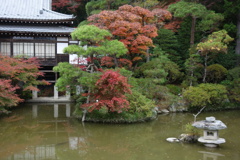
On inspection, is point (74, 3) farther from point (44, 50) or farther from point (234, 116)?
point (234, 116)

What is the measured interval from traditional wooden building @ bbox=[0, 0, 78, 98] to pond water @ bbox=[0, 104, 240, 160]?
18.5 feet

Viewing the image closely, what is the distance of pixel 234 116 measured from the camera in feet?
49.7

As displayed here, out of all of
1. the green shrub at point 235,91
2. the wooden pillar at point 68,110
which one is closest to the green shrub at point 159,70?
the green shrub at point 235,91

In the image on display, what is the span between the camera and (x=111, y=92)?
40.7 ft

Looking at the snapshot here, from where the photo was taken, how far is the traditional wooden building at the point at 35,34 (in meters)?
18.3

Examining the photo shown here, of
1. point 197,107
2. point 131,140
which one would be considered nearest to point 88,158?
point 131,140

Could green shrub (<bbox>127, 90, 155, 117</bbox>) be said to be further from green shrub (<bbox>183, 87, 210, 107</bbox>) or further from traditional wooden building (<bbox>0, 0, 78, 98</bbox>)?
traditional wooden building (<bbox>0, 0, 78, 98</bbox>)

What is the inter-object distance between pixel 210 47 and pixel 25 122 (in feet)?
39.4

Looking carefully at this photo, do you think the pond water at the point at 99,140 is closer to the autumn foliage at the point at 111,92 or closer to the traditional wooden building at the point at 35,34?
the autumn foliage at the point at 111,92

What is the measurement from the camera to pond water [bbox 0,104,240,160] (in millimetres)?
8719

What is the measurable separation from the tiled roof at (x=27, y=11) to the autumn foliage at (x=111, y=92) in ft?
28.4

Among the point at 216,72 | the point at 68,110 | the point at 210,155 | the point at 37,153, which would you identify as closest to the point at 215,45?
the point at 216,72

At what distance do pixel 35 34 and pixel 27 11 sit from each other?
278 centimetres

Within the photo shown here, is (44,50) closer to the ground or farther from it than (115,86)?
farther from it
